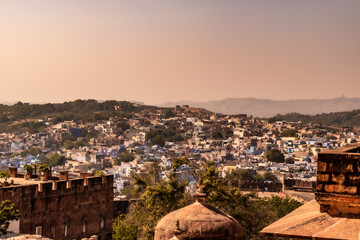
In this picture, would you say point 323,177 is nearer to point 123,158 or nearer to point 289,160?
point 289,160

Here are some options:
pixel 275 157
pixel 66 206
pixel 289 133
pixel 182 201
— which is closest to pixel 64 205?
pixel 66 206

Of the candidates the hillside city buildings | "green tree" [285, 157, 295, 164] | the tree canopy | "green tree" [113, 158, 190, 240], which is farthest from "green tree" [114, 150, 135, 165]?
"green tree" [113, 158, 190, 240]

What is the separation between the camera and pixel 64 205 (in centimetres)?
3120

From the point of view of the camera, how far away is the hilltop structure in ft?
94.6

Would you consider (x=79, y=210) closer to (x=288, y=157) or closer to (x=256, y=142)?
(x=288, y=157)

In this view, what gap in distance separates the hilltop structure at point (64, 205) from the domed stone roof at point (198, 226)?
43.7 ft

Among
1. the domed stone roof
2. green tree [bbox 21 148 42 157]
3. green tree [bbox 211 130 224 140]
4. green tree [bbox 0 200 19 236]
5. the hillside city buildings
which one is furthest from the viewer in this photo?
green tree [bbox 211 130 224 140]

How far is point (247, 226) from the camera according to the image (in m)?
31.9

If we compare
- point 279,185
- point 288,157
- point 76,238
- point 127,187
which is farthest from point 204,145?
point 76,238

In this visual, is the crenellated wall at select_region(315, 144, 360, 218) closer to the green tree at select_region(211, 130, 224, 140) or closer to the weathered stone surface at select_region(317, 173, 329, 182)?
the weathered stone surface at select_region(317, 173, 329, 182)

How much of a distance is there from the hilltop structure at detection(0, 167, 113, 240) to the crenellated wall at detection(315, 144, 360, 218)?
20.4 m

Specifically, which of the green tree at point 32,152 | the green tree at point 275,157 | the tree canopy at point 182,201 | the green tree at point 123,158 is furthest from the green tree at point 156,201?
the green tree at point 32,152

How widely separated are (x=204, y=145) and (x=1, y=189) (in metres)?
144

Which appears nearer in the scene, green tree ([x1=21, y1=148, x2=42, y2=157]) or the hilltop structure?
the hilltop structure
